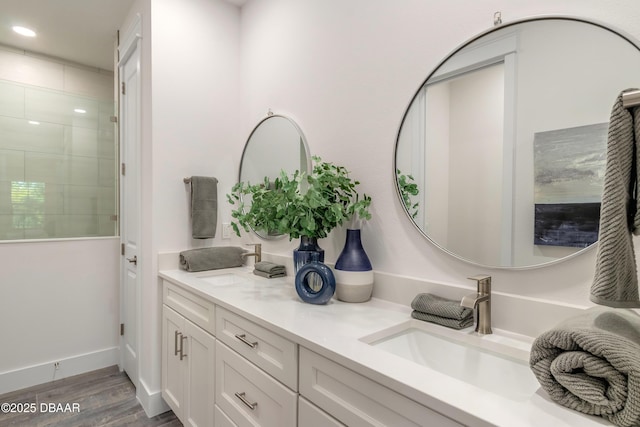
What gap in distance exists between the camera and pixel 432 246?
4.09 feet

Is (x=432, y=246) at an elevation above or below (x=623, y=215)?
below

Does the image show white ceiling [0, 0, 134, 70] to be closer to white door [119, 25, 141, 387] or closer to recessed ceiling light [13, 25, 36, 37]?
recessed ceiling light [13, 25, 36, 37]

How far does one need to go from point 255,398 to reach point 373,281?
615 mm

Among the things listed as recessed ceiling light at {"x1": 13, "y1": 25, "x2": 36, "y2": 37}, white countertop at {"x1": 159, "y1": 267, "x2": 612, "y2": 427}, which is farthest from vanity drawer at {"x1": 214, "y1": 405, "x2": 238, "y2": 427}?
recessed ceiling light at {"x1": 13, "y1": 25, "x2": 36, "y2": 37}

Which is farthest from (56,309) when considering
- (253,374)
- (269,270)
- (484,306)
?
(484,306)

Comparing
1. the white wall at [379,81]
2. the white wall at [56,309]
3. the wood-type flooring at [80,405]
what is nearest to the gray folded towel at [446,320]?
the white wall at [379,81]

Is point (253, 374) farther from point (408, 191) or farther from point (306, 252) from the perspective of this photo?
point (408, 191)

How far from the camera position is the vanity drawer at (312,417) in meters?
0.89

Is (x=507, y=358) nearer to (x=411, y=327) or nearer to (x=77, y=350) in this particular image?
(x=411, y=327)

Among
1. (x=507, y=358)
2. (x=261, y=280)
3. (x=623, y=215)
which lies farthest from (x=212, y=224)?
(x=623, y=215)

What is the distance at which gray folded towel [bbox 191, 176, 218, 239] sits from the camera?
6.79 feet

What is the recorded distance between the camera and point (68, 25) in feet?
8.02

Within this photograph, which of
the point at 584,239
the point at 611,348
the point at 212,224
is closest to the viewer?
the point at 611,348

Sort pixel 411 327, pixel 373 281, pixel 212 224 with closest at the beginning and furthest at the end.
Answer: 1. pixel 411 327
2. pixel 373 281
3. pixel 212 224
